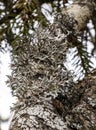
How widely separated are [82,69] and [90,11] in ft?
0.72

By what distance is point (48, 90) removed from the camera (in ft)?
3.03

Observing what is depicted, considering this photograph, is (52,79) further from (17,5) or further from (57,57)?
(17,5)

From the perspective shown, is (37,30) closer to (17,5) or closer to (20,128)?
(17,5)

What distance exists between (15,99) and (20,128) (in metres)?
0.21

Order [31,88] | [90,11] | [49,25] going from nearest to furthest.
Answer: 1. [31,88]
2. [49,25]
3. [90,11]

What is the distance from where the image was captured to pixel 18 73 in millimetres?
1017

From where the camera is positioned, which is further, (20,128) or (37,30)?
(37,30)

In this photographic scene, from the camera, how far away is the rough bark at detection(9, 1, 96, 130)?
85 centimetres

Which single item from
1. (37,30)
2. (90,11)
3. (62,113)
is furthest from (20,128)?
(90,11)

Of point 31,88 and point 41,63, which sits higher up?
point 41,63

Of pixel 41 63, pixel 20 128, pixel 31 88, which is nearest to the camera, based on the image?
pixel 20 128

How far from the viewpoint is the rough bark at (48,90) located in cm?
85

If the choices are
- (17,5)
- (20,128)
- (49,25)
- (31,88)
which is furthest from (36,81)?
(17,5)

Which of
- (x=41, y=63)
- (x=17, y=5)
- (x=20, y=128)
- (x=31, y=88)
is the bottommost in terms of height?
(x=20, y=128)
